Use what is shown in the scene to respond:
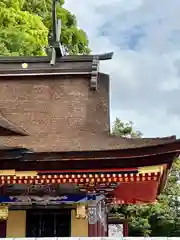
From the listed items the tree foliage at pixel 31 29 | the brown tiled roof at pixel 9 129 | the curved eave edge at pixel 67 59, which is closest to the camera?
the brown tiled roof at pixel 9 129

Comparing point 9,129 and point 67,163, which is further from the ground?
point 9,129

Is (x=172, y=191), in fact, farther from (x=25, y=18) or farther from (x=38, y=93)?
(x=38, y=93)

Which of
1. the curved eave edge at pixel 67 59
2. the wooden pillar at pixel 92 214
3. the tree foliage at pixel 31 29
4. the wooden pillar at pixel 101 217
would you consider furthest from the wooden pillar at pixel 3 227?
the tree foliage at pixel 31 29

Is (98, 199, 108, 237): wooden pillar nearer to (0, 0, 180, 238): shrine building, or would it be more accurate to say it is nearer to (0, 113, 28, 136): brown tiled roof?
(0, 0, 180, 238): shrine building

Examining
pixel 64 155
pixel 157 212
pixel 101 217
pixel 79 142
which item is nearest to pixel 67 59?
pixel 79 142

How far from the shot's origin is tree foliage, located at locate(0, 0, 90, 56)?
33.3 m

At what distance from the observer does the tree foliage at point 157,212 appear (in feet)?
96.9

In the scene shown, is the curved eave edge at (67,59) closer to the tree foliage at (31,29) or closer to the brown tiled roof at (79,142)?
the brown tiled roof at (79,142)

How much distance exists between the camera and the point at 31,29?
36062mm

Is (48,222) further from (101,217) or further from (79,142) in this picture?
(79,142)

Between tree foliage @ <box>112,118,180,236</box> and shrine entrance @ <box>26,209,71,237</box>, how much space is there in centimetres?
1529

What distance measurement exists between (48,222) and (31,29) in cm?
2486

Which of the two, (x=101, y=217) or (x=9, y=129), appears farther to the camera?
(x=101, y=217)

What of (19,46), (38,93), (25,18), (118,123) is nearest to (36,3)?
(25,18)
